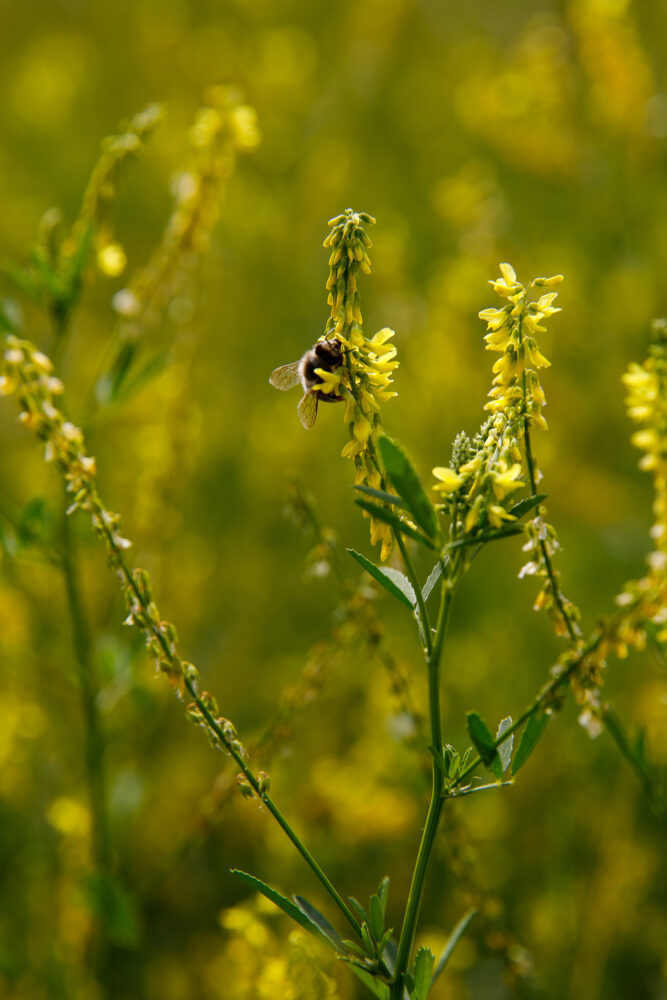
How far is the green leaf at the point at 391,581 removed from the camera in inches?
44.7

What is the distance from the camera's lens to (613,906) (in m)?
2.50

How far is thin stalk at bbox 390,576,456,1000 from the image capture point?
111cm

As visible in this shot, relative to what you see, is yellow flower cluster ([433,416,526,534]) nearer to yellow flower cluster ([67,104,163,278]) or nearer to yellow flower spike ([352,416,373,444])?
yellow flower spike ([352,416,373,444])

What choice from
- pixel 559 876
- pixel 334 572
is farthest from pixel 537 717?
pixel 559 876

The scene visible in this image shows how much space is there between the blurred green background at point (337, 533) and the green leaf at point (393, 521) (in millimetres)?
528

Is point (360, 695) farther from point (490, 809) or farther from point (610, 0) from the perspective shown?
point (610, 0)

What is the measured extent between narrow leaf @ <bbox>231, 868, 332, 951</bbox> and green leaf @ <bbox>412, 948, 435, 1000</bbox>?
0.13 m

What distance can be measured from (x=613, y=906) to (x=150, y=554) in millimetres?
1605

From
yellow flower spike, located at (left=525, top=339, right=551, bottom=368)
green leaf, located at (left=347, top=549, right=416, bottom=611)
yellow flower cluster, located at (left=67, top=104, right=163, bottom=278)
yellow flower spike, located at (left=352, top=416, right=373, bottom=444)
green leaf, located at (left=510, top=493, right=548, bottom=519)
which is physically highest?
yellow flower cluster, located at (left=67, top=104, right=163, bottom=278)

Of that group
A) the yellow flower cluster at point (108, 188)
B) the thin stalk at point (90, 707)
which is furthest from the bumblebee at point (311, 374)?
the thin stalk at point (90, 707)

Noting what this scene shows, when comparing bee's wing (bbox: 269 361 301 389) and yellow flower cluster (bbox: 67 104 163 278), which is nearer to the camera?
bee's wing (bbox: 269 361 301 389)

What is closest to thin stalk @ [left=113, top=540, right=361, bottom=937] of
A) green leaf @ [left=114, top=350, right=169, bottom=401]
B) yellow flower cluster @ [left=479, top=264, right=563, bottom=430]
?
yellow flower cluster @ [left=479, top=264, right=563, bottom=430]

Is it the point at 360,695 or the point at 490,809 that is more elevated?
the point at 360,695

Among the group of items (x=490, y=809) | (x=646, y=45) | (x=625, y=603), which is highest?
(x=646, y=45)
